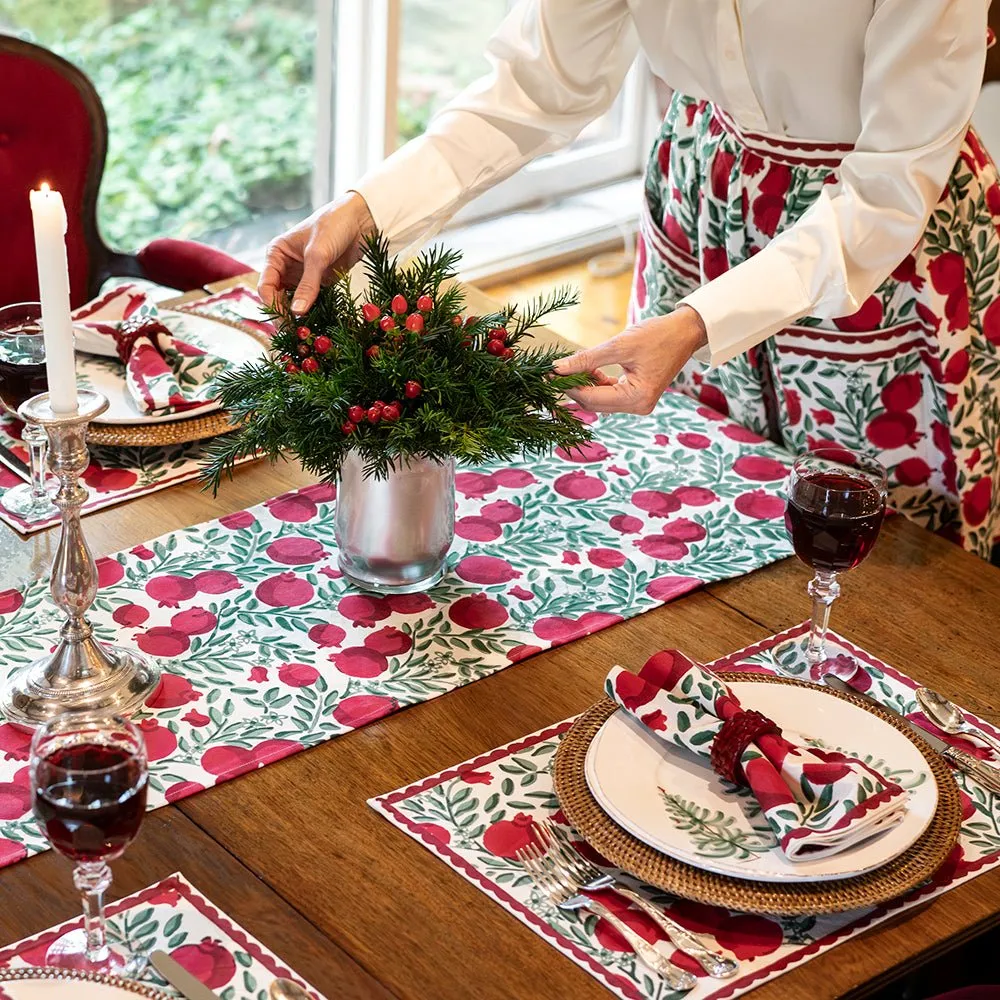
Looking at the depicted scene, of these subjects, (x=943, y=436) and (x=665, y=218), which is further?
(x=665, y=218)

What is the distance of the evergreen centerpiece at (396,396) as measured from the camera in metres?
1.15

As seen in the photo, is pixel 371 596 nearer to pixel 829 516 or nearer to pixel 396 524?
pixel 396 524

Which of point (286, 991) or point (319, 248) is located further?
point (319, 248)

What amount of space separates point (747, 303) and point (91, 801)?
80 centimetres

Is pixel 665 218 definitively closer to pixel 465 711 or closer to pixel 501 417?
pixel 501 417

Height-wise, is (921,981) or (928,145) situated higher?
(928,145)

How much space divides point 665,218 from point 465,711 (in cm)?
89

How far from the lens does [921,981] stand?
1583 mm

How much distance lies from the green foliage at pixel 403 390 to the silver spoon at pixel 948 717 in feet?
1.15

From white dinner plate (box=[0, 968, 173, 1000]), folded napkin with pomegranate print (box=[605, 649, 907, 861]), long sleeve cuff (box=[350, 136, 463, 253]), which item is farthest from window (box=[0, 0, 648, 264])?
white dinner plate (box=[0, 968, 173, 1000])

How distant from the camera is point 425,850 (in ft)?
3.37

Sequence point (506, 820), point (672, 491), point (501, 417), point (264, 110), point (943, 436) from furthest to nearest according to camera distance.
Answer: point (264, 110)
point (943, 436)
point (672, 491)
point (501, 417)
point (506, 820)

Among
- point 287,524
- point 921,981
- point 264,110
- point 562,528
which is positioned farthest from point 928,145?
point 264,110

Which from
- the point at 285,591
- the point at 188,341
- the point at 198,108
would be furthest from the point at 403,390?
the point at 198,108
